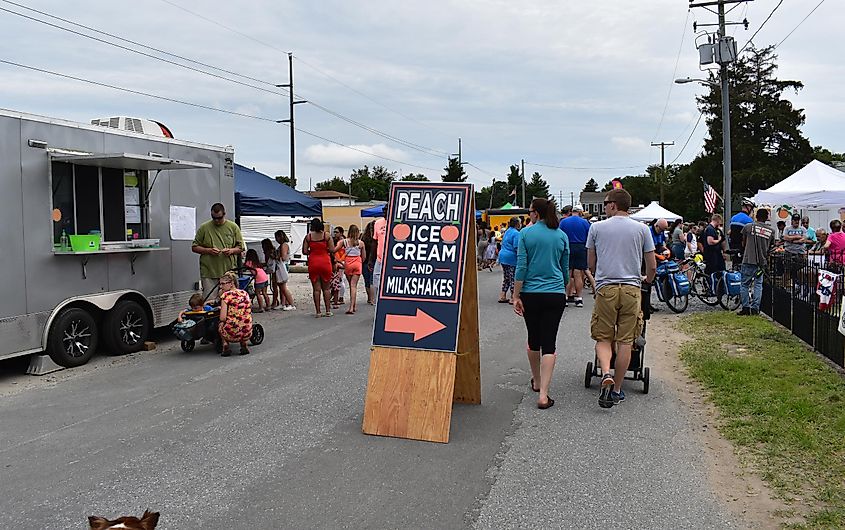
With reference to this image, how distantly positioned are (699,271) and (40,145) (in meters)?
12.2

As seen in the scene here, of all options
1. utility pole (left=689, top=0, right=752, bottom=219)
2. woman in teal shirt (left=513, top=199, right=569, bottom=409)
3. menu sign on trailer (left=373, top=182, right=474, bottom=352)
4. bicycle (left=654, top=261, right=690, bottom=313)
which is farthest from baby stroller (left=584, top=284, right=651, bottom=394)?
utility pole (left=689, top=0, right=752, bottom=219)

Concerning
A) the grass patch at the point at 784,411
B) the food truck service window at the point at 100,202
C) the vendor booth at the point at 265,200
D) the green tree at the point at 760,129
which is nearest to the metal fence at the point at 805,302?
the grass patch at the point at 784,411

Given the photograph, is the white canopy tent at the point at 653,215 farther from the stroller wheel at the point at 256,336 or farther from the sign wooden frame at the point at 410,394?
the sign wooden frame at the point at 410,394

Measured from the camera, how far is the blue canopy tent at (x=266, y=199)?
15109 mm

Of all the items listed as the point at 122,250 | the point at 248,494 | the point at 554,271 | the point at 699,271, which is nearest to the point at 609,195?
the point at 554,271

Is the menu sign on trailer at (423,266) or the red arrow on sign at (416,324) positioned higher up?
the menu sign on trailer at (423,266)

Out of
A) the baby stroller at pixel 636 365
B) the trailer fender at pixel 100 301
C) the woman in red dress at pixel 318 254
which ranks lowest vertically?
the baby stroller at pixel 636 365

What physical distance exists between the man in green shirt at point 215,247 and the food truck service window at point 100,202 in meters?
0.86

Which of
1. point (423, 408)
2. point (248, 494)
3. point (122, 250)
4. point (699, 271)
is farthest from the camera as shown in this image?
point (699, 271)

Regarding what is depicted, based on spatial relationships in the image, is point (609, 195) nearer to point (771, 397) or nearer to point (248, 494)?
point (771, 397)

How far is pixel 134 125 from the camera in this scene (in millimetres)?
11062

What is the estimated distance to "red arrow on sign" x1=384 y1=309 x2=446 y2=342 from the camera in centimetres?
634

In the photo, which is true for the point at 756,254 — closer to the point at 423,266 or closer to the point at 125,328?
the point at 423,266

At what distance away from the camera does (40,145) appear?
29.2ft
